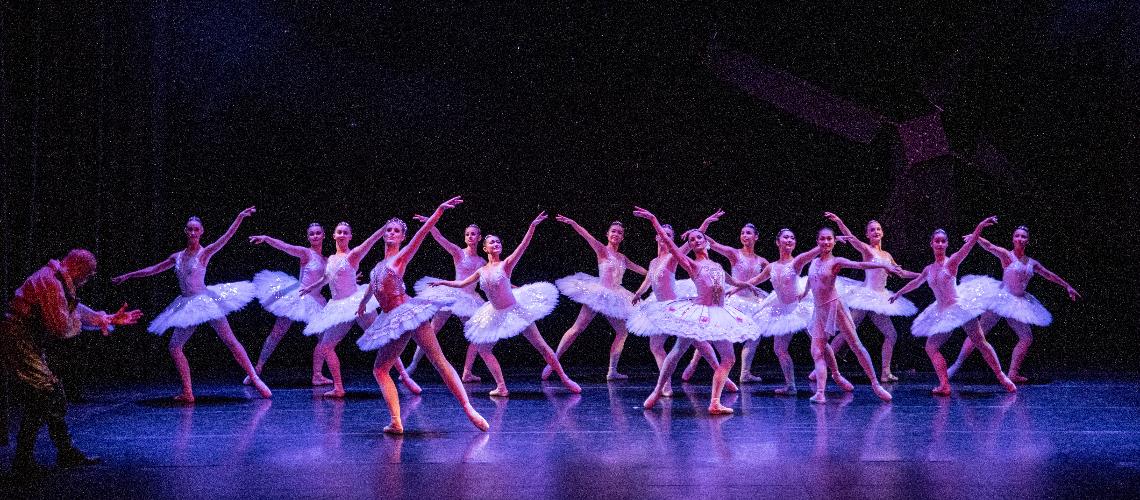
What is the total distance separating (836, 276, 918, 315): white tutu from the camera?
8320 mm

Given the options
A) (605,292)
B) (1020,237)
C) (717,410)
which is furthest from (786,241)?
(1020,237)

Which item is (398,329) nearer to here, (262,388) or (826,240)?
(262,388)

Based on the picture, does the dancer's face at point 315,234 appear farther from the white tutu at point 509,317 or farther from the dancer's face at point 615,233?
the dancer's face at point 615,233

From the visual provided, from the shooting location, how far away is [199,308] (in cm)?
718

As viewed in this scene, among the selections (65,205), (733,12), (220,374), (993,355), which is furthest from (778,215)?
(65,205)

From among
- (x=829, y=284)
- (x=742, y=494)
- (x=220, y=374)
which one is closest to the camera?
(x=742, y=494)

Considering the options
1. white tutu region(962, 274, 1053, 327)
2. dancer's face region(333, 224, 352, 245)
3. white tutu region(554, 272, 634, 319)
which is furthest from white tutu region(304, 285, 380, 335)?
white tutu region(962, 274, 1053, 327)

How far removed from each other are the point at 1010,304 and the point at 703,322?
3.79 metres

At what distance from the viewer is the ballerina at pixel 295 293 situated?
8.25m

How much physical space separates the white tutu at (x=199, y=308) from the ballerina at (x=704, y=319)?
348cm

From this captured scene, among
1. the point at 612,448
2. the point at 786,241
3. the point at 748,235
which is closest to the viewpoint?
the point at 612,448

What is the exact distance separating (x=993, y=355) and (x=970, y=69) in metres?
4.25

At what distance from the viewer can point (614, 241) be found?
341 inches

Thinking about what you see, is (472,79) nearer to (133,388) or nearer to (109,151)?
(109,151)
